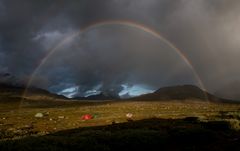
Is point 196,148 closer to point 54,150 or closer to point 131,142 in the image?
point 131,142

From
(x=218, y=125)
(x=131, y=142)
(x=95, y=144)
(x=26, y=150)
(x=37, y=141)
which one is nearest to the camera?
(x=26, y=150)

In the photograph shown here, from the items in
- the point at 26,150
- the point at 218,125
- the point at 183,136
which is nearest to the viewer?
the point at 26,150

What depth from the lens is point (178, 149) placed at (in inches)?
1097

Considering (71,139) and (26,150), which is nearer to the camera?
(26,150)

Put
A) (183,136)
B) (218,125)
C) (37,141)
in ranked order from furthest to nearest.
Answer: (218,125) → (183,136) → (37,141)

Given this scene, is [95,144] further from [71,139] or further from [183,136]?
[183,136]

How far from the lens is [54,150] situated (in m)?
22.3

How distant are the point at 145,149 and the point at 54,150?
9262 mm

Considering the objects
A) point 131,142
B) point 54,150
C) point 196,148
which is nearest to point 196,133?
point 196,148

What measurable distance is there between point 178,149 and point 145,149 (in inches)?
111

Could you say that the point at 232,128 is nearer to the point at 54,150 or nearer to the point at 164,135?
the point at 164,135

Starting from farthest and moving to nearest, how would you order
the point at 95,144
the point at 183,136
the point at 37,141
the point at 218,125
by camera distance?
the point at 218,125 → the point at 183,136 → the point at 95,144 → the point at 37,141

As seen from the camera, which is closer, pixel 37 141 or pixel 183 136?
pixel 37 141

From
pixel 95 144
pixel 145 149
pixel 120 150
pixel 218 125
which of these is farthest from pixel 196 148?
pixel 218 125
